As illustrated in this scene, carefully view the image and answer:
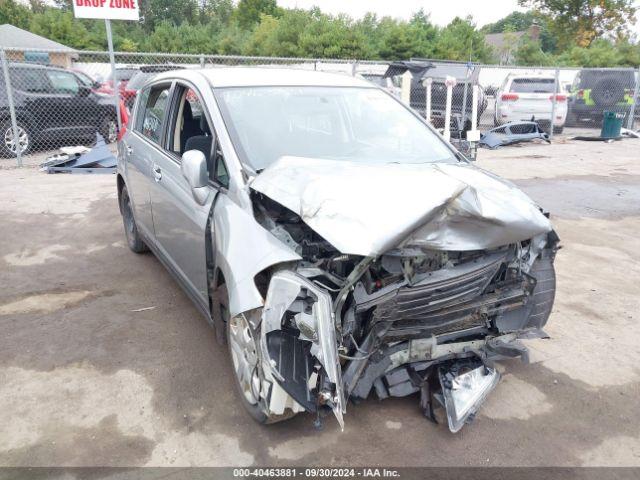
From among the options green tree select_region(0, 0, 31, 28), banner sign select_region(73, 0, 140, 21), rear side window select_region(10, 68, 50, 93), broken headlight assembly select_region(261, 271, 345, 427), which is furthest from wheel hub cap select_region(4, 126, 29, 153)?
green tree select_region(0, 0, 31, 28)

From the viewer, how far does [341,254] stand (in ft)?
8.22

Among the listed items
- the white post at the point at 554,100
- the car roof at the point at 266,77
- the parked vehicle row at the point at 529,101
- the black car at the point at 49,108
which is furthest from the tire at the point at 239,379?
the white post at the point at 554,100

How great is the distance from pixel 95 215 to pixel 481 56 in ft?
112

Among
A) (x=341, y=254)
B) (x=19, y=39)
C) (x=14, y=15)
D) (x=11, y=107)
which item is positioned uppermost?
(x=14, y=15)

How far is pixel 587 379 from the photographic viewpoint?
3.33 meters

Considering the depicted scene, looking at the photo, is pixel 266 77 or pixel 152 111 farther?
pixel 152 111

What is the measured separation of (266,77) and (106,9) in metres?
7.95

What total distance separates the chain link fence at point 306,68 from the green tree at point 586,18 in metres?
17.9

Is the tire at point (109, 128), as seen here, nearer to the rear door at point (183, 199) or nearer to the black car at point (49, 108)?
the black car at point (49, 108)

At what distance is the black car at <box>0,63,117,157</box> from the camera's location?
10.1m

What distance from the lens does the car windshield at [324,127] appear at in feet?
10.9

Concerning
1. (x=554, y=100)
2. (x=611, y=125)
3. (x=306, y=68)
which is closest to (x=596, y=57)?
(x=611, y=125)

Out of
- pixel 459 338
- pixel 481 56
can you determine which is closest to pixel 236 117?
pixel 459 338

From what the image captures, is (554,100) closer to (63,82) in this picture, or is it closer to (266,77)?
(63,82)
